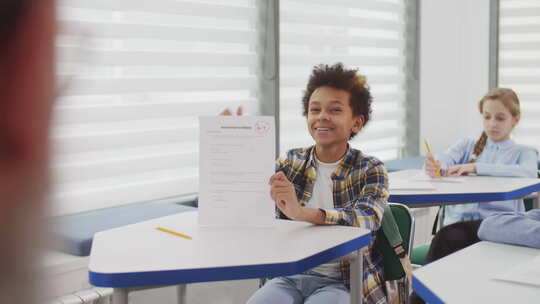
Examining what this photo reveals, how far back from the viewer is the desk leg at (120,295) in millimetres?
1652

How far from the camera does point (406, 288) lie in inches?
91.2

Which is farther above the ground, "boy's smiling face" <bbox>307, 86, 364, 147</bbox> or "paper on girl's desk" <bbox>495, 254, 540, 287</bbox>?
"boy's smiling face" <bbox>307, 86, 364, 147</bbox>

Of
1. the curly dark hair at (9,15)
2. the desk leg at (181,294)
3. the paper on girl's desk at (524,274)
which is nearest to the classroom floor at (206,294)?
the desk leg at (181,294)

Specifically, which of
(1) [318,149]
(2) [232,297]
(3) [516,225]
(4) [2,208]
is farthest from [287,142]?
(4) [2,208]

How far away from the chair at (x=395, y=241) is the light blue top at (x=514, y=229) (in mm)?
399

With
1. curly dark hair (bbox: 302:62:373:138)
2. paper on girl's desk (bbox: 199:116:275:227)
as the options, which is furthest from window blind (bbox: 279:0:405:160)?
paper on girl's desk (bbox: 199:116:275:227)

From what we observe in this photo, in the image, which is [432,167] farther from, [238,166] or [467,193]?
[238,166]

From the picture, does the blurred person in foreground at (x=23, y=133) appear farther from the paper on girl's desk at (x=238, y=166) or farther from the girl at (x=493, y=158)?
the girl at (x=493, y=158)

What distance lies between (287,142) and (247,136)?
90.4 inches

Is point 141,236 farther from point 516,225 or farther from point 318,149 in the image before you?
point 516,225

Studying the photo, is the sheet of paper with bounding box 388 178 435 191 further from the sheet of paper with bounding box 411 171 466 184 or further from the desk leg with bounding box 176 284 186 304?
the desk leg with bounding box 176 284 186 304

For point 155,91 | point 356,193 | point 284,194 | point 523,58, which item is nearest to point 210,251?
point 284,194

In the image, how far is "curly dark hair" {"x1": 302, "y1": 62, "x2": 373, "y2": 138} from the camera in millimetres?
2523

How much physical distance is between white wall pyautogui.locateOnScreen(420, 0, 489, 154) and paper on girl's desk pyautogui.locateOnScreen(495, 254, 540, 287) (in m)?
4.08
